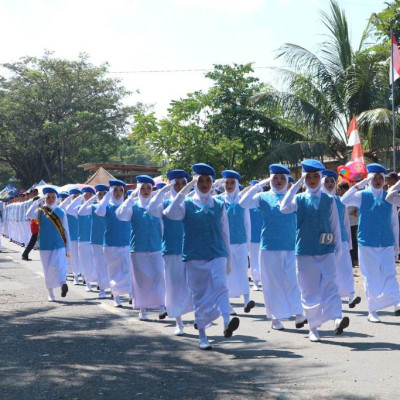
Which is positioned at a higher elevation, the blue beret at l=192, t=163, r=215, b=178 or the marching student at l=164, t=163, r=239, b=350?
the blue beret at l=192, t=163, r=215, b=178

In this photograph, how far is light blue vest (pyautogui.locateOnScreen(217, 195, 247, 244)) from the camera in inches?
480

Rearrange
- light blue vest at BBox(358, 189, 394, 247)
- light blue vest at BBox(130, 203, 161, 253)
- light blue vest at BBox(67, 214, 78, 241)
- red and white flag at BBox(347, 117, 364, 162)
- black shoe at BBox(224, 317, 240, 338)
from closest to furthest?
1. black shoe at BBox(224, 317, 240, 338)
2. light blue vest at BBox(358, 189, 394, 247)
3. light blue vest at BBox(130, 203, 161, 253)
4. light blue vest at BBox(67, 214, 78, 241)
5. red and white flag at BBox(347, 117, 364, 162)

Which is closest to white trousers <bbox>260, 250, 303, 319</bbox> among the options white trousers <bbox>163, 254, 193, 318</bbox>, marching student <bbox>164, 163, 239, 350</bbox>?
white trousers <bbox>163, 254, 193, 318</bbox>

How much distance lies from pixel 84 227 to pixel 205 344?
8.21 m

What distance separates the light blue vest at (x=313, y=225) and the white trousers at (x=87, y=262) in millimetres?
7139

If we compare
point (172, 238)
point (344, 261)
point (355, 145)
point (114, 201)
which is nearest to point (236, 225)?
point (344, 261)

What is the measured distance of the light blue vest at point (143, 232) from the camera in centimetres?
1091

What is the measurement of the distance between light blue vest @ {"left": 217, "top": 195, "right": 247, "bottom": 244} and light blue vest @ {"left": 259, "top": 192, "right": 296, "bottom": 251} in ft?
6.55

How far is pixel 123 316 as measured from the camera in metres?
10.9

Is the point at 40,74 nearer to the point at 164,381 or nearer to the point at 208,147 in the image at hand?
the point at 208,147

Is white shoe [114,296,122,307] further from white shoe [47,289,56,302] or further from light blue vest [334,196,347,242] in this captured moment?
light blue vest [334,196,347,242]

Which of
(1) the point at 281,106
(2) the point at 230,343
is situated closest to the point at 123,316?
(2) the point at 230,343

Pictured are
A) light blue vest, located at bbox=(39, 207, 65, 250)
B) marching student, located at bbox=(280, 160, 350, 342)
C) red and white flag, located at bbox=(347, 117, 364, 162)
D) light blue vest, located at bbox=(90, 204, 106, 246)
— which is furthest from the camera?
red and white flag, located at bbox=(347, 117, 364, 162)

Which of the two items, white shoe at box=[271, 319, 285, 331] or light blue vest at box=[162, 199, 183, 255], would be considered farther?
light blue vest at box=[162, 199, 183, 255]
